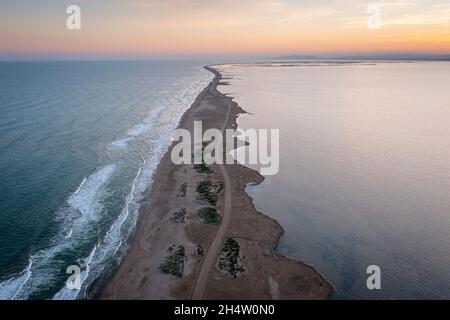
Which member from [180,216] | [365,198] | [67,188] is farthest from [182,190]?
[365,198]

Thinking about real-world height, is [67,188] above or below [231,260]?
above

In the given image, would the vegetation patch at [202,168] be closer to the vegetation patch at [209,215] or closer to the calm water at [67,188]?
the calm water at [67,188]

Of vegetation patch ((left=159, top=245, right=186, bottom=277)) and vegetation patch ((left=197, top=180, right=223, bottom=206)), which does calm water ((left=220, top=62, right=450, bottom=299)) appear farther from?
vegetation patch ((left=159, top=245, right=186, bottom=277))

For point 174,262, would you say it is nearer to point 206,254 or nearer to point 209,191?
point 206,254

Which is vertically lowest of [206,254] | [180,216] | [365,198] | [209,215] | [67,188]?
[206,254]

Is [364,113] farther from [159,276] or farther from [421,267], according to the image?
[159,276]
